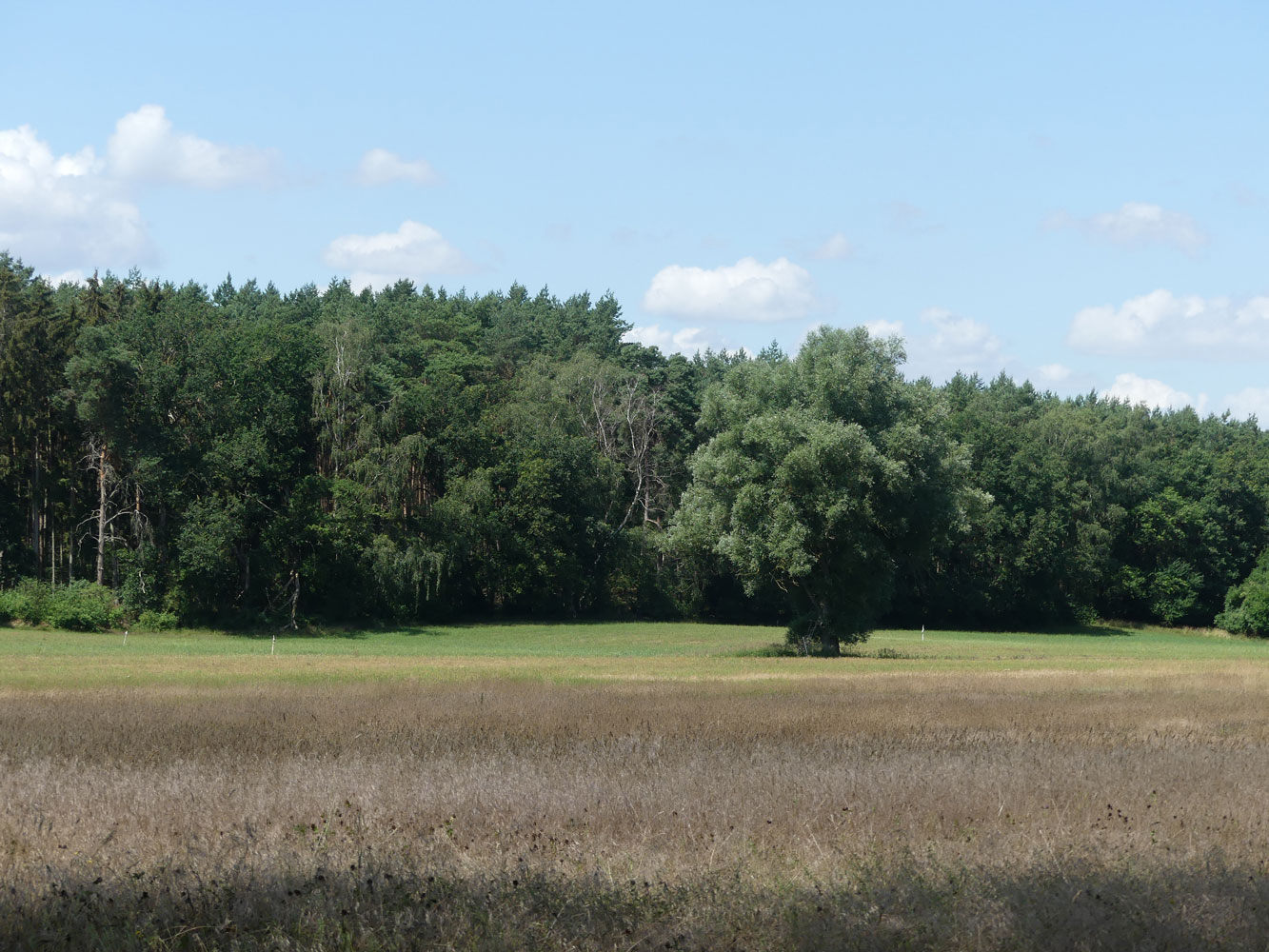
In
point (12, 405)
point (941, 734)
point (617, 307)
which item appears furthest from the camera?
point (617, 307)

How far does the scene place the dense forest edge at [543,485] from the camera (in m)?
47.2

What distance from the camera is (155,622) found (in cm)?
6319

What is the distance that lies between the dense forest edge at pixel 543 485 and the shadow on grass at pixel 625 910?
36285 mm

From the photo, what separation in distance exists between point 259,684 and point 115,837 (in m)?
20.1

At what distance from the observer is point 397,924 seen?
7230 mm

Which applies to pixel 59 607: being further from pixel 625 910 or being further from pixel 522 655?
pixel 625 910

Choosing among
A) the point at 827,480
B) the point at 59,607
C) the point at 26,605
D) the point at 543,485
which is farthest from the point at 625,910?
the point at 543,485

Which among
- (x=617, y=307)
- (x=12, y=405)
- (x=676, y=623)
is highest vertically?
(x=617, y=307)

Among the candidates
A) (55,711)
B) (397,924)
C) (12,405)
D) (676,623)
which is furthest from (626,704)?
(676,623)

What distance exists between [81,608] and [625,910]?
193ft

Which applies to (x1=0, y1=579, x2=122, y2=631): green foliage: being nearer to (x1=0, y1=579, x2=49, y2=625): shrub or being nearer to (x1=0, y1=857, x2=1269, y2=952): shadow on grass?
(x1=0, y1=579, x2=49, y2=625): shrub

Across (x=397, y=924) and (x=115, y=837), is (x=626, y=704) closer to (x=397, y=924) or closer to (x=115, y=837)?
(x=115, y=837)

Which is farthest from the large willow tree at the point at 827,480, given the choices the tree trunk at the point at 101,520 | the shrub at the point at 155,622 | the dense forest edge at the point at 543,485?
the tree trunk at the point at 101,520

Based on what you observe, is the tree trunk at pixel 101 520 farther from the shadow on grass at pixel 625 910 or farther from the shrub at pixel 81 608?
the shadow on grass at pixel 625 910
